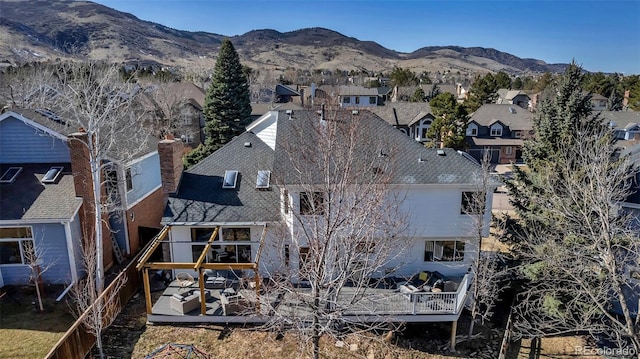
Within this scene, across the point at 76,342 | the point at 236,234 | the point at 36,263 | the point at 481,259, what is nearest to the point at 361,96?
the point at 236,234

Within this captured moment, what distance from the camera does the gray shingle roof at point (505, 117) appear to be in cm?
4947

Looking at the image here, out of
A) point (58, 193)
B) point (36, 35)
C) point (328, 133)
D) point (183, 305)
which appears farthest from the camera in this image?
point (36, 35)

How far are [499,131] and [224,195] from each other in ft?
140

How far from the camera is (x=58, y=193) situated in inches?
671

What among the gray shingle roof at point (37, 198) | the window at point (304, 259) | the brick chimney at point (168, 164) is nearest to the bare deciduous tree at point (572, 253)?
the window at point (304, 259)

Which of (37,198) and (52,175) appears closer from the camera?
(37,198)

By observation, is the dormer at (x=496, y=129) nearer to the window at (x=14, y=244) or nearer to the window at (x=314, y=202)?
the window at (x=314, y=202)

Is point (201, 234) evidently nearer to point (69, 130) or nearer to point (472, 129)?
point (69, 130)

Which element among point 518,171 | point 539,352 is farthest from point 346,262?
point 518,171

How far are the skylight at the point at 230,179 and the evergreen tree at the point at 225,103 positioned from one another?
22.1 metres

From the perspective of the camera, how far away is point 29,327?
46.1 ft

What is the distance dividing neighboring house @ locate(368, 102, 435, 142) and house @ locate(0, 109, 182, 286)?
118ft

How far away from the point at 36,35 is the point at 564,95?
717 feet

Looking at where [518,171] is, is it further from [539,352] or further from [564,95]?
[539,352]
